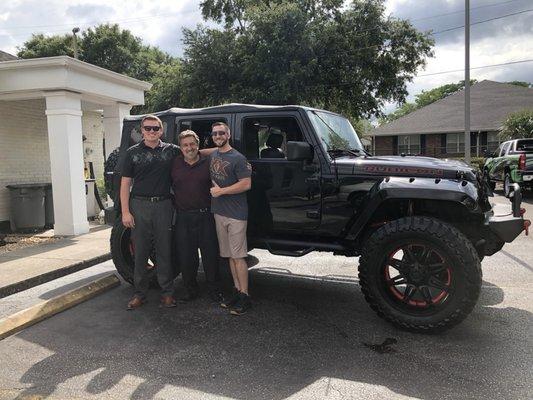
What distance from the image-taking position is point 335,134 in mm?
5176

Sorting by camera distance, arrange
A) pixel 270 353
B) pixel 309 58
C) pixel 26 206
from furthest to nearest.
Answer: pixel 309 58 → pixel 26 206 → pixel 270 353

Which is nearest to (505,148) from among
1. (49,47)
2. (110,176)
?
(110,176)

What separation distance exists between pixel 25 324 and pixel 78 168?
501 centimetres

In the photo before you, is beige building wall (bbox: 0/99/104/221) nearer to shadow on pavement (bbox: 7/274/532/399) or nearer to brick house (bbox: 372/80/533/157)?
shadow on pavement (bbox: 7/274/532/399)

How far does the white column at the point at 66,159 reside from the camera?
28.8ft

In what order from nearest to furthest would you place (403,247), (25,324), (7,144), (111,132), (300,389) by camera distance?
(300,389) < (403,247) < (25,324) < (7,144) < (111,132)

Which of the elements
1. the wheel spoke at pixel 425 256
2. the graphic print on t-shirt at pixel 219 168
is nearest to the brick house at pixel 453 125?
the wheel spoke at pixel 425 256

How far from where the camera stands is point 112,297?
17.9 ft

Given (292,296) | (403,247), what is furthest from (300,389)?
(292,296)

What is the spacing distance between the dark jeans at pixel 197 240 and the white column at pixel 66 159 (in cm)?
479

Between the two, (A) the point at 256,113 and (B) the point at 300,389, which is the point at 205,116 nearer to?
(A) the point at 256,113

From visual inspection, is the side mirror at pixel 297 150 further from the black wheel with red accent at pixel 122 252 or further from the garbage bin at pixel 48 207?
the garbage bin at pixel 48 207

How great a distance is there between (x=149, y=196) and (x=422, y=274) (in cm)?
264

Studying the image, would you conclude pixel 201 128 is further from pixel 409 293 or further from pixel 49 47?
pixel 49 47
